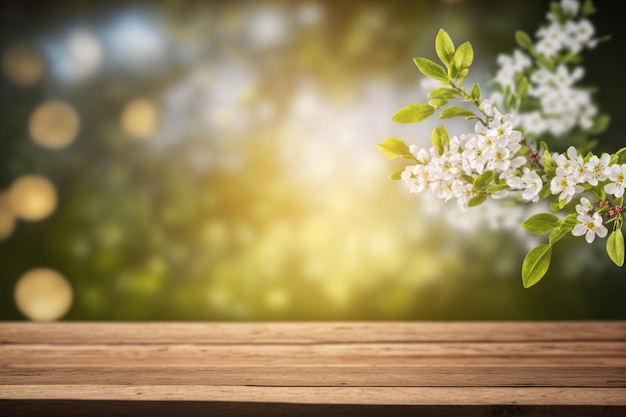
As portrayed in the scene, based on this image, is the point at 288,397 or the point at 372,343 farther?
the point at 372,343

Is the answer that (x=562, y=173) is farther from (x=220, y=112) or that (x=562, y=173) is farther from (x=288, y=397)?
(x=220, y=112)

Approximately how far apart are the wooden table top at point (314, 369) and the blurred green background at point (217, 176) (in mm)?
765

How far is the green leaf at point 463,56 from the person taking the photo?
2.92ft

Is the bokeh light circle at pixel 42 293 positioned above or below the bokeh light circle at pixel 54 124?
below

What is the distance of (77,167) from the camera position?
2.33 m

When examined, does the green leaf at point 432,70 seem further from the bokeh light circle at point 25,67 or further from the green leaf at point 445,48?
the bokeh light circle at point 25,67

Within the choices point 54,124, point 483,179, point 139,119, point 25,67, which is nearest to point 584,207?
point 483,179

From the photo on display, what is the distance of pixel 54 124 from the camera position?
7.68ft

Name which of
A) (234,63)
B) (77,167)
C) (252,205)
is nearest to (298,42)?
(234,63)

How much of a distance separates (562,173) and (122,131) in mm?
1895

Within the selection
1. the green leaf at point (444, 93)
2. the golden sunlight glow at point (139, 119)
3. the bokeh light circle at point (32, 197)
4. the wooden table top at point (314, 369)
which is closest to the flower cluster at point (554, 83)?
the wooden table top at point (314, 369)

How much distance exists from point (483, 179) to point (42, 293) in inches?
80.4

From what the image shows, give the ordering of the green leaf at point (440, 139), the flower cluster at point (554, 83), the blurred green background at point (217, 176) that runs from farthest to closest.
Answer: the blurred green background at point (217, 176) → the flower cluster at point (554, 83) → the green leaf at point (440, 139)

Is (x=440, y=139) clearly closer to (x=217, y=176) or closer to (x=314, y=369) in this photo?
(x=314, y=369)
